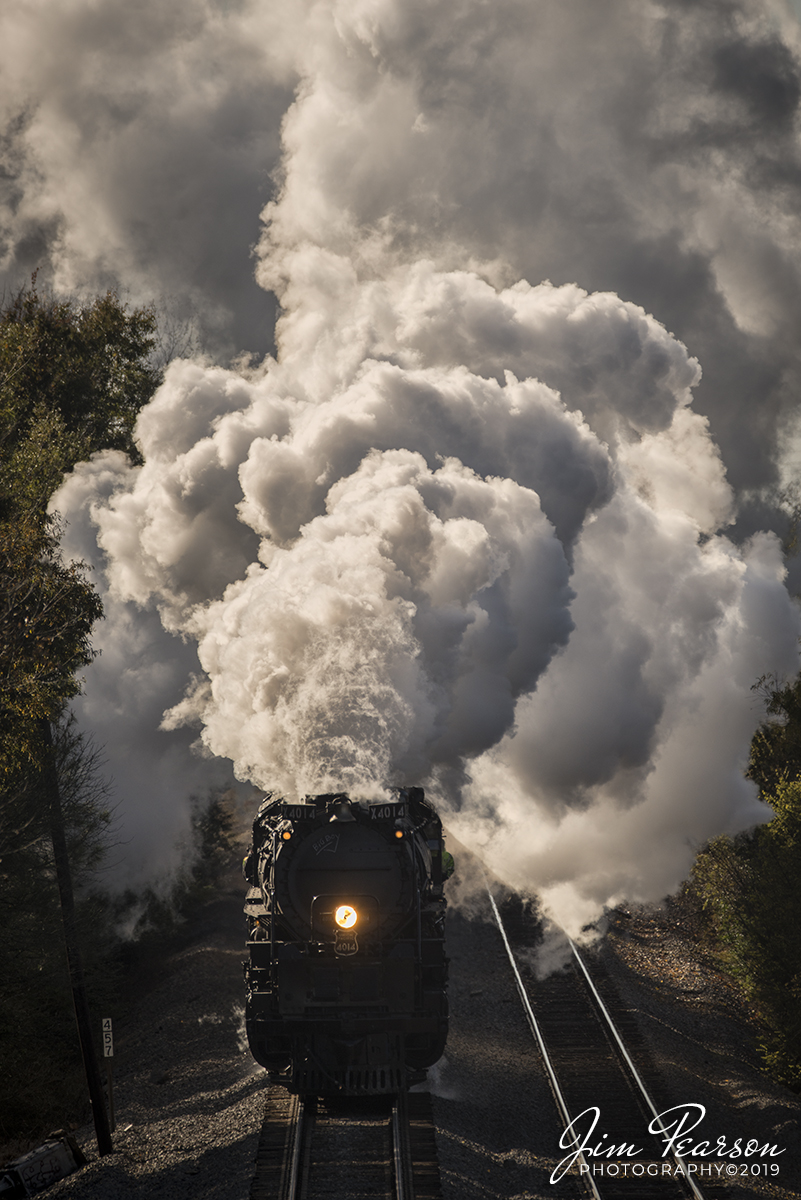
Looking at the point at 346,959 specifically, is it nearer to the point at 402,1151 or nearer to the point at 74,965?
the point at 402,1151

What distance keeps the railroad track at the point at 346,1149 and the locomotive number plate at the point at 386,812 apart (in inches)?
158

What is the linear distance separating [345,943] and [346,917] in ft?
1.21

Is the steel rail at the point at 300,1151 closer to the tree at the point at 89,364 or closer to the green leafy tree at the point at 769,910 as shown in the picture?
the green leafy tree at the point at 769,910

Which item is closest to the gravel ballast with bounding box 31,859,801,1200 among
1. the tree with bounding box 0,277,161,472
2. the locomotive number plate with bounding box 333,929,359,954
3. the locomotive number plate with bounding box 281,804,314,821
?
the locomotive number plate with bounding box 333,929,359,954

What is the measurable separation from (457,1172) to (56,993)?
1148cm

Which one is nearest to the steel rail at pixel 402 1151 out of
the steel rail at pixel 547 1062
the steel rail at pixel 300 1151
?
the steel rail at pixel 300 1151

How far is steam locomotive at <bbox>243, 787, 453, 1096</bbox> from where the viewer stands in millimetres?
11734

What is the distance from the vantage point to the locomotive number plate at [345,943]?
11727mm

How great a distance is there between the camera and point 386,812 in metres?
12.2

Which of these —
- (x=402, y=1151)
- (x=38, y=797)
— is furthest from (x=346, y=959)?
(x=38, y=797)

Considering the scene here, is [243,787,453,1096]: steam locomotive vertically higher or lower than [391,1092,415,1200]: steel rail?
higher

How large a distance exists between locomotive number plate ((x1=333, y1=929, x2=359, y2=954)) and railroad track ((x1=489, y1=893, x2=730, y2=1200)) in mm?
4187

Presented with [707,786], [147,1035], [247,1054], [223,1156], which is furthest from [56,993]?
[707,786]

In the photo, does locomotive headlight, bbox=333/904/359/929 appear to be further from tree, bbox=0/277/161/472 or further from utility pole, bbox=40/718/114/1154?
tree, bbox=0/277/161/472
